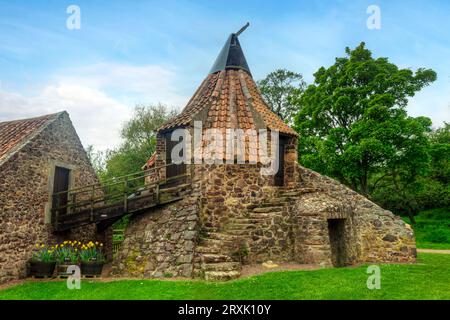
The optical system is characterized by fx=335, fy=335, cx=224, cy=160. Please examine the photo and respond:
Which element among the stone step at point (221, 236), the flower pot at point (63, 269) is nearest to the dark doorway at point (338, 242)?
the stone step at point (221, 236)

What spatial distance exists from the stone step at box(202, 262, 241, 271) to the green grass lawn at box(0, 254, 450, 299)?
0.68 m

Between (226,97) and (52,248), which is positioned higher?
(226,97)

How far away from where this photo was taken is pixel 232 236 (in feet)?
35.6

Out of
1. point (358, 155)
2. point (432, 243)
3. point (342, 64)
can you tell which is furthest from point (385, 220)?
point (342, 64)

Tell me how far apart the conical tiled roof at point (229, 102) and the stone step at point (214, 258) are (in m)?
4.82

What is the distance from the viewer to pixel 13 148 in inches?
439

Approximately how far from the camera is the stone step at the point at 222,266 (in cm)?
946

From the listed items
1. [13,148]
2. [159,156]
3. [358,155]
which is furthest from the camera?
[358,155]

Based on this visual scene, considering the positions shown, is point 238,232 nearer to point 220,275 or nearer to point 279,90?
point 220,275

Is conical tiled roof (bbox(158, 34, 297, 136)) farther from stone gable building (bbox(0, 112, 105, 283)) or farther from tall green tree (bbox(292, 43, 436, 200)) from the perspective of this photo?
tall green tree (bbox(292, 43, 436, 200))

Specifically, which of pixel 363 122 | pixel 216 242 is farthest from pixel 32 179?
pixel 363 122
